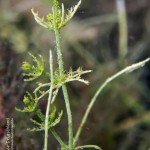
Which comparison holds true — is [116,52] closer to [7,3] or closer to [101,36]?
[101,36]

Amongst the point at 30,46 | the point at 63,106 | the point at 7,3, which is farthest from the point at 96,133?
the point at 7,3

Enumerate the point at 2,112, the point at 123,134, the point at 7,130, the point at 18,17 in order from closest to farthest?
the point at 7,130 → the point at 2,112 → the point at 123,134 → the point at 18,17

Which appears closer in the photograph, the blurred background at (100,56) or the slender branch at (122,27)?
the blurred background at (100,56)

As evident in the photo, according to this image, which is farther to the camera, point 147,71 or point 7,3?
point 7,3

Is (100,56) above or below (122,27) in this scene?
below

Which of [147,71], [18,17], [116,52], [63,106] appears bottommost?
[63,106]

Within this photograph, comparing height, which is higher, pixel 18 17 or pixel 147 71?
pixel 18 17

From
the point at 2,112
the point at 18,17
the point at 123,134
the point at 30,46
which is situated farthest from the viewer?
the point at 18,17

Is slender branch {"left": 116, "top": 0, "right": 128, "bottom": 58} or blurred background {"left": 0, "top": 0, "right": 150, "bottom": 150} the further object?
slender branch {"left": 116, "top": 0, "right": 128, "bottom": 58}
